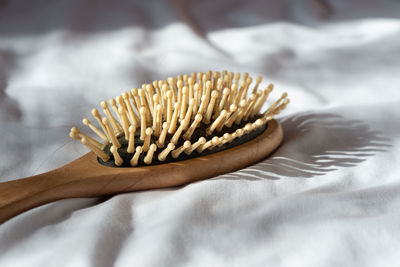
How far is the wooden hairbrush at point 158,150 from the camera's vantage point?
18.9 inches

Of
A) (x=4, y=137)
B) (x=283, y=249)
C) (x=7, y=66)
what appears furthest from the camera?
(x=7, y=66)

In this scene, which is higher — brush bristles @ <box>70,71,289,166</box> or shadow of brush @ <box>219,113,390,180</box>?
brush bristles @ <box>70,71,289,166</box>

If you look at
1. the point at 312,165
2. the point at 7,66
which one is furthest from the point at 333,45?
the point at 7,66

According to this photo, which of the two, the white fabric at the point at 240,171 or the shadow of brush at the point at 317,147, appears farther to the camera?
the shadow of brush at the point at 317,147

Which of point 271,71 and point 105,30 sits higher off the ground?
point 105,30

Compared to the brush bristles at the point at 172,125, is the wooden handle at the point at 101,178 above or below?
below

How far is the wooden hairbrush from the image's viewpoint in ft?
1.58

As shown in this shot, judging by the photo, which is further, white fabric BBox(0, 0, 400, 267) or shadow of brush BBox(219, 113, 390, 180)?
shadow of brush BBox(219, 113, 390, 180)

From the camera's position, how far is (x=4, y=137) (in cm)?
64

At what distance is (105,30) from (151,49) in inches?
4.5

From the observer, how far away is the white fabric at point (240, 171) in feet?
1.36

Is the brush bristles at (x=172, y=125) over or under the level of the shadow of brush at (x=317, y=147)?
over

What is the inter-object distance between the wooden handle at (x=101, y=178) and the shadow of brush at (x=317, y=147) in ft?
0.06

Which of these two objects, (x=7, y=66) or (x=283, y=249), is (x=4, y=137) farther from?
(x=283, y=249)
